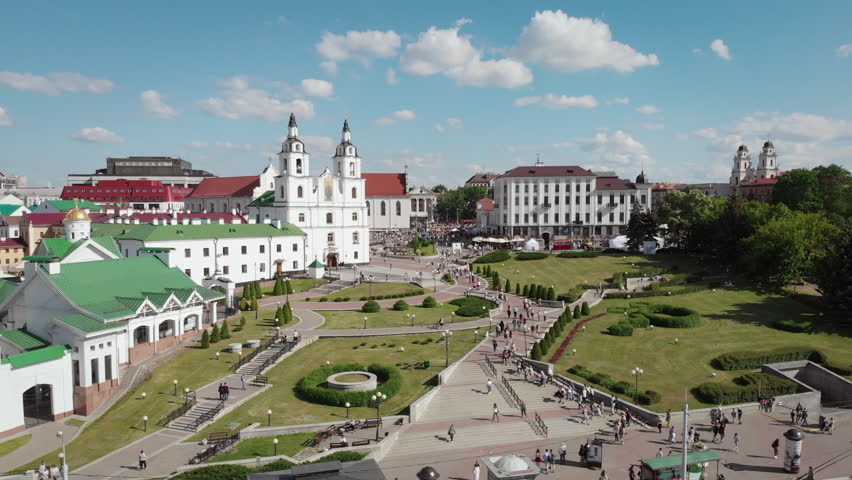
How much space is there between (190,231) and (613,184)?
79.3m

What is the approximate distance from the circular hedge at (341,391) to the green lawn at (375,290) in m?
22.3

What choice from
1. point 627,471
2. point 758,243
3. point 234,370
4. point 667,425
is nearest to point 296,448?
point 234,370

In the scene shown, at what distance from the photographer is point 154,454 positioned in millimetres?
29172

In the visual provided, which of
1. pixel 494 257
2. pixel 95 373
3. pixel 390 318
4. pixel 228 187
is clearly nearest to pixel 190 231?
pixel 390 318

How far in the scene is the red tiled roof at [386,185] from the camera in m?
135

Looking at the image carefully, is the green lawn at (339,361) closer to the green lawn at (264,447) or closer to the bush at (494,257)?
the green lawn at (264,447)

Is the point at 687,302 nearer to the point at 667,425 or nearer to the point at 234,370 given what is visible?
the point at 667,425

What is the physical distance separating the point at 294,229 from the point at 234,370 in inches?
1570

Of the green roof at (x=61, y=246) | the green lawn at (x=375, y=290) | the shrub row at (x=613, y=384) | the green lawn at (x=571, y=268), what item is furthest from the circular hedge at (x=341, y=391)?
the green lawn at (x=571, y=268)

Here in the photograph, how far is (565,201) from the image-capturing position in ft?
373

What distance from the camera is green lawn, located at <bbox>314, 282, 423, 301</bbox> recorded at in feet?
208

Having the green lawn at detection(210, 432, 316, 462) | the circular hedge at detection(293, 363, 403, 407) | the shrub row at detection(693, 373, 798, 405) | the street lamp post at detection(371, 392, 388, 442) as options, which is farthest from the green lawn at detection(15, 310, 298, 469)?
the shrub row at detection(693, 373, 798, 405)

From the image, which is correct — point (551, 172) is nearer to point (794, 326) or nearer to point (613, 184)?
point (613, 184)

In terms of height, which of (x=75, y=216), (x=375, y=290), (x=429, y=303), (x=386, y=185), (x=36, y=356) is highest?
(x=386, y=185)
